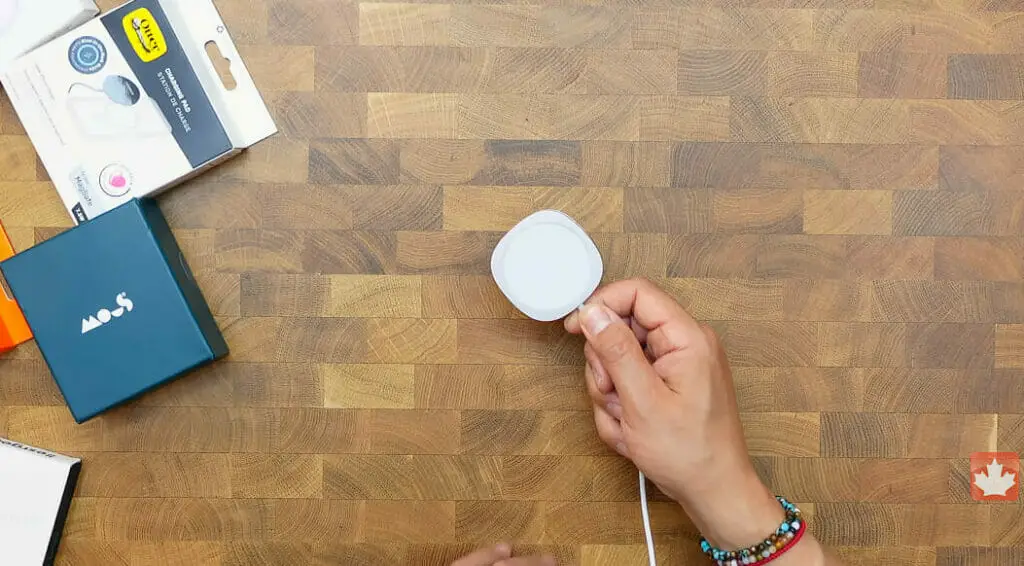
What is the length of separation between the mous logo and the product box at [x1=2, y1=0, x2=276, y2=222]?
128 millimetres

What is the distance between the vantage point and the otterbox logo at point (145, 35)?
3.08 feet

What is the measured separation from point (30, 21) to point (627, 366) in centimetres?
86

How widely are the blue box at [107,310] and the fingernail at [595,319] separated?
0.46 m

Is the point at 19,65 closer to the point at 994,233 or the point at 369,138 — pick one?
the point at 369,138

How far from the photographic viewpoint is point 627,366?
816 millimetres

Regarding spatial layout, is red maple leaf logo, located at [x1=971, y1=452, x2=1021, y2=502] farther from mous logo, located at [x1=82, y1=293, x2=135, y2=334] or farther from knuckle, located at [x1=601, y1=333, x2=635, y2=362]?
mous logo, located at [x1=82, y1=293, x2=135, y2=334]

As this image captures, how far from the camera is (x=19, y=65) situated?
0.95m

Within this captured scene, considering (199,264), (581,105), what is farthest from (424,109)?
(199,264)

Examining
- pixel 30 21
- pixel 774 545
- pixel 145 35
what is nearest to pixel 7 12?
pixel 30 21

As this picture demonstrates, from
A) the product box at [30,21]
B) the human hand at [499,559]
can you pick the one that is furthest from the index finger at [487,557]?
the product box at [30,21]

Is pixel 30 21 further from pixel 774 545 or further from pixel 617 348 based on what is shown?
pixel 774 545

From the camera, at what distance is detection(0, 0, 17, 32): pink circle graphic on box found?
3.12 ft

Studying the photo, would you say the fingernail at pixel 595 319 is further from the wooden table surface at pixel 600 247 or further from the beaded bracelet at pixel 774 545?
the beaded bracelet at pixel 774 545

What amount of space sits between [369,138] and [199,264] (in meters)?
0.28
